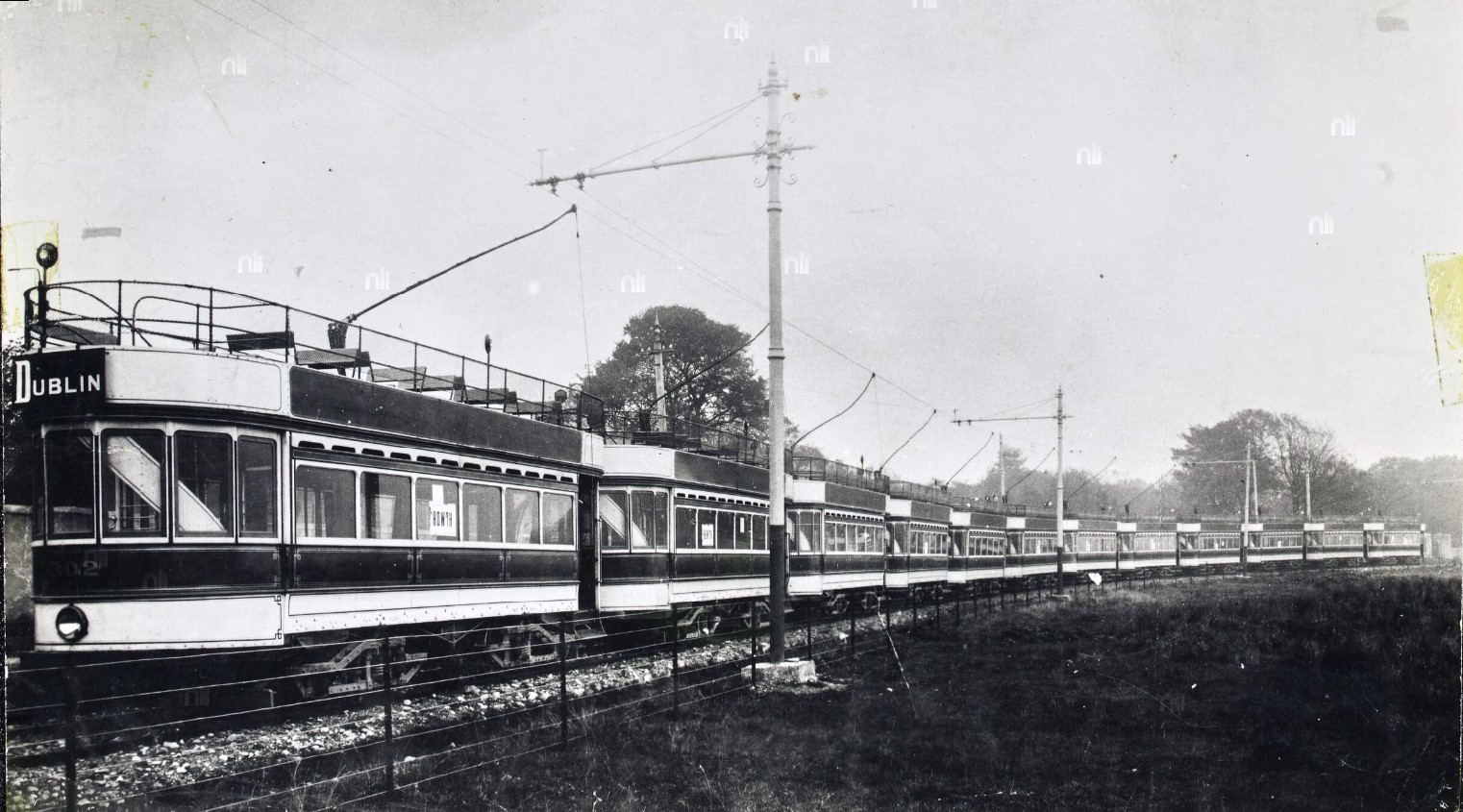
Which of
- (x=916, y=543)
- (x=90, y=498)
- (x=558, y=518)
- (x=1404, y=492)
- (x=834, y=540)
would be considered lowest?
(x=1404, y=492)

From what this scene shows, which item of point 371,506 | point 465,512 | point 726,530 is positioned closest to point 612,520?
point 726,530

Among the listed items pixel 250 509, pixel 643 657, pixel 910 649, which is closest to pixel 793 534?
pixel 910 649

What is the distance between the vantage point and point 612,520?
669 inches

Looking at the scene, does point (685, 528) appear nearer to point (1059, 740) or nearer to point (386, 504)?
point (386, 504)

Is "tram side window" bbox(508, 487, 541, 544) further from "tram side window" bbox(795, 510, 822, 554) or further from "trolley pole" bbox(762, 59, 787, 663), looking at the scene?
"tram side window" bbox(795, 510, 822, 554)

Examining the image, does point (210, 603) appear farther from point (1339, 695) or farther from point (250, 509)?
point (1339, 695)

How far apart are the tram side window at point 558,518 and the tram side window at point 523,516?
302 mm

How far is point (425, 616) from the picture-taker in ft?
38.7

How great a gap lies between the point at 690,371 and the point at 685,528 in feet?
109

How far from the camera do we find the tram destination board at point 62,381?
29.0 feet

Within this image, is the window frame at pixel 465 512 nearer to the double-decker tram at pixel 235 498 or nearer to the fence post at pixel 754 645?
the double-decker tram at pixel 235 498

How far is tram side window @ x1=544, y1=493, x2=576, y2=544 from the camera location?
48.6 feet

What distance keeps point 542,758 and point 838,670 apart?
6849mm

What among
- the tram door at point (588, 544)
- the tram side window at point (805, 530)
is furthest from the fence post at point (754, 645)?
the tram side window at point (805, 530)
